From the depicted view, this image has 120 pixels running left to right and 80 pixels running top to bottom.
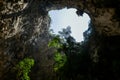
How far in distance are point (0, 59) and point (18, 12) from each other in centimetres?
504

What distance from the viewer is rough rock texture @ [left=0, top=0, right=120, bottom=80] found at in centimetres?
1942

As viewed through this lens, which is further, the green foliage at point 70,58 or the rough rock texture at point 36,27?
the green foliage at point 70,58

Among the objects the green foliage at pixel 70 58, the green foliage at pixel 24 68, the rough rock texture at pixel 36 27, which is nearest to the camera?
the rough rock texture at pixel 36 27

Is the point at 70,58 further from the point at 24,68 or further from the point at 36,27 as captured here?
the point at 36,27

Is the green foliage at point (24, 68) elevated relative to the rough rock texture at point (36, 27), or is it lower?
lower

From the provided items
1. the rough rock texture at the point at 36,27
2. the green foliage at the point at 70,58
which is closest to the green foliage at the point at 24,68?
the rough rock texture at the point at 36,27

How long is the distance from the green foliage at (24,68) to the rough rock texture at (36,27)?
1.49 meters

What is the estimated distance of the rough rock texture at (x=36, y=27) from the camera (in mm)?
19422

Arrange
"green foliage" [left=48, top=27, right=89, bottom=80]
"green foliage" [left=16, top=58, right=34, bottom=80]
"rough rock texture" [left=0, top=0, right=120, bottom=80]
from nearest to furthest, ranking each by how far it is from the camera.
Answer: "rough rock texture" [left=0, top=0, right=120, bottom=80] → "green foliage" [left=48, top=27, right=89, bottom=80] → "green foliage" [left=16, top=58, right=34, bottom=80]

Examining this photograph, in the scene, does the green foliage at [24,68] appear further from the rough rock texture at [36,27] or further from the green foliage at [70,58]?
the green foliage at [70,58]

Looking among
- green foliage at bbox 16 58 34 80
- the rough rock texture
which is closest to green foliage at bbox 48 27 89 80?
the rough rock texture

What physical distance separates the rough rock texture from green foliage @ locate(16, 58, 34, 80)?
4.90 feet

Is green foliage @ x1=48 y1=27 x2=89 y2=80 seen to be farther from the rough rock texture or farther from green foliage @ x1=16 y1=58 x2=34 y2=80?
green foliage @ x1=16 y1=58 x2=34 y2=80

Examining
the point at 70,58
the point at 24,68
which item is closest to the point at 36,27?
the point at 24,68
